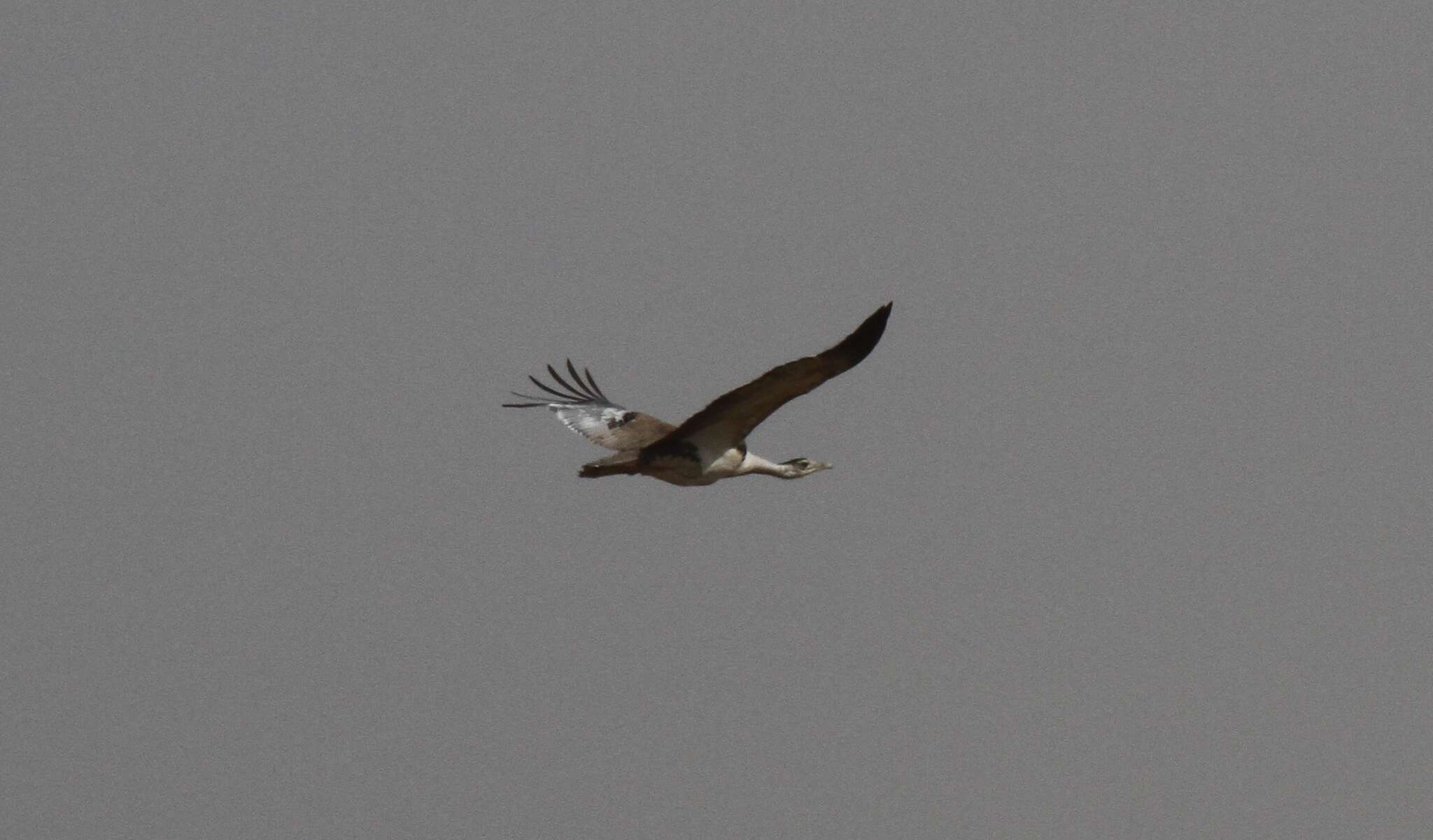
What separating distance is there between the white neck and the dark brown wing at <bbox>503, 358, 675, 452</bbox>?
1.02 meters

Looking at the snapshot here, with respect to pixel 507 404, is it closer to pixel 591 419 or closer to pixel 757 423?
pixel 591 419

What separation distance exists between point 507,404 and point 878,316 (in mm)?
6245

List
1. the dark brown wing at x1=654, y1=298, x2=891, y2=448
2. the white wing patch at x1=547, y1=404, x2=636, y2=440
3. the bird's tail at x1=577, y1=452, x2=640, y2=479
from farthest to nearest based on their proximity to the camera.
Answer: the white wing patch at x1=547, y1=404, x2=636, y2=440, the bird's tail at x1=577, y1=452, x2=640, y2=479, the dark brown wing at x1=654, y1=298, x2=891, y2=448

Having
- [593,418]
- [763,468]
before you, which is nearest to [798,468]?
[763,468]

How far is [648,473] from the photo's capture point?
1656 cm

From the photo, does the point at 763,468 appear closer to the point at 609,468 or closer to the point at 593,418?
the point at 609,468

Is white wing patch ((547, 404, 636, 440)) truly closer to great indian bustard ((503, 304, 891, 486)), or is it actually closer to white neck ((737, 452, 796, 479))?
great indian bustard ((503, 304, 891, 486))

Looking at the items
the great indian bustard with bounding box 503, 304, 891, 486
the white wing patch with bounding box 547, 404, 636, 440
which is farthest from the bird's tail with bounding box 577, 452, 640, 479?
the white wing patch with bounding box 547, 404, 636, 440

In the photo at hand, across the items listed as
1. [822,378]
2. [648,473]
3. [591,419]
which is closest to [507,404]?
[591,419]

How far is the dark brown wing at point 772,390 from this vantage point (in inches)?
559

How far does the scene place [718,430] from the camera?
16.1 metres

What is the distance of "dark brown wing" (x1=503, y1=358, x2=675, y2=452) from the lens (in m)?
18.2

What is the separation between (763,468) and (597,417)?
2.73 metres

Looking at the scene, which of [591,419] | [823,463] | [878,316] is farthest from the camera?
[591,419]
